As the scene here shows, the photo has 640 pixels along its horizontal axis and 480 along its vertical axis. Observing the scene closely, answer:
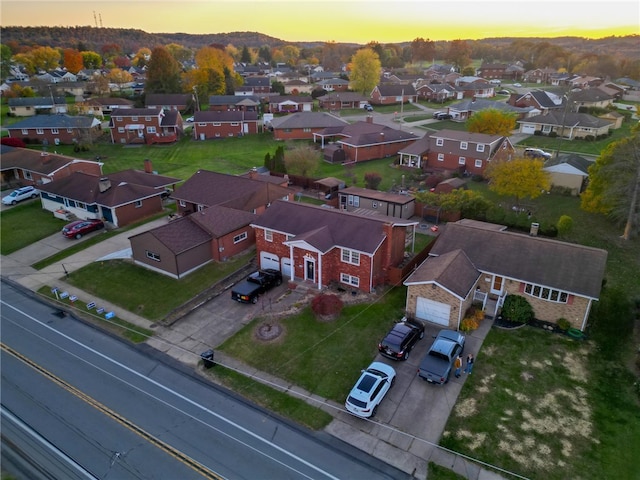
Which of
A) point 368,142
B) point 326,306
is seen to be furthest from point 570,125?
point 326,306

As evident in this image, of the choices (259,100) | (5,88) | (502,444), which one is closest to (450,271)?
(502,444)

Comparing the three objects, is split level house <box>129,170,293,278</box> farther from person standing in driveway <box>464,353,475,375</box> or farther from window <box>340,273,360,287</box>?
person standing in driveway <box>464,353,475,375</box>

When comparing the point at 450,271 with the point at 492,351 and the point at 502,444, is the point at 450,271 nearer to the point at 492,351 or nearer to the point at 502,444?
the point at 492,351

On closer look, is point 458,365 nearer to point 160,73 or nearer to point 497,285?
point 497,285

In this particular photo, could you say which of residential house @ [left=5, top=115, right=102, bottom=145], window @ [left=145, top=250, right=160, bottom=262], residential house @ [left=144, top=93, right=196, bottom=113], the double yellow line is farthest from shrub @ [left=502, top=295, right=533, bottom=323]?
residential house @ [left=144, top=93, right=196, bottom=113]

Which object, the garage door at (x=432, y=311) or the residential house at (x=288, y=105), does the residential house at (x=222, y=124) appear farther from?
the garage door at (x=432, y=311)

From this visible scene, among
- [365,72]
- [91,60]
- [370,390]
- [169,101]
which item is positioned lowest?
[370,390]
